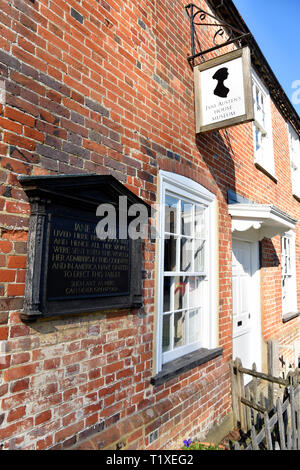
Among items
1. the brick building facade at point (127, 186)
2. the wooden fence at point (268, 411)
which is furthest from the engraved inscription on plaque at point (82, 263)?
the wooden fence at point (268, 411)

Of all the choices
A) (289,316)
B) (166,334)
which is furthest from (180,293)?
(289,316)

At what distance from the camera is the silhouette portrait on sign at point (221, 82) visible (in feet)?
12.2

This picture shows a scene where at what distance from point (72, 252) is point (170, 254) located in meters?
1.61

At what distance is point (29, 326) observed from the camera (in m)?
1.91

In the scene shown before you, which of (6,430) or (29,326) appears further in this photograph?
(29,326)

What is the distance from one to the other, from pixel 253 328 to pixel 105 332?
4.24 metres

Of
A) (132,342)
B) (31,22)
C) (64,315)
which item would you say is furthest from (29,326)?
(31,22)

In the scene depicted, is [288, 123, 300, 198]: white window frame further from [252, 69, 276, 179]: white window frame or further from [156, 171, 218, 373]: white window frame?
[156, 171, 218, 373]: white window frame

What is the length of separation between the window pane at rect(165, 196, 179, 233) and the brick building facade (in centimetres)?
11

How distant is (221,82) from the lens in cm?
378

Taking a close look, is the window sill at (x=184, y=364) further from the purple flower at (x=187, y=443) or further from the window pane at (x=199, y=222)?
the window pane at (x=199, y=222)

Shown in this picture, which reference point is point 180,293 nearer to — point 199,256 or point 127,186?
point 199,256

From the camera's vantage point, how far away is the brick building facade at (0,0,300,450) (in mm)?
1904

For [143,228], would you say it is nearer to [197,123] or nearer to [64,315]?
[64,315]
